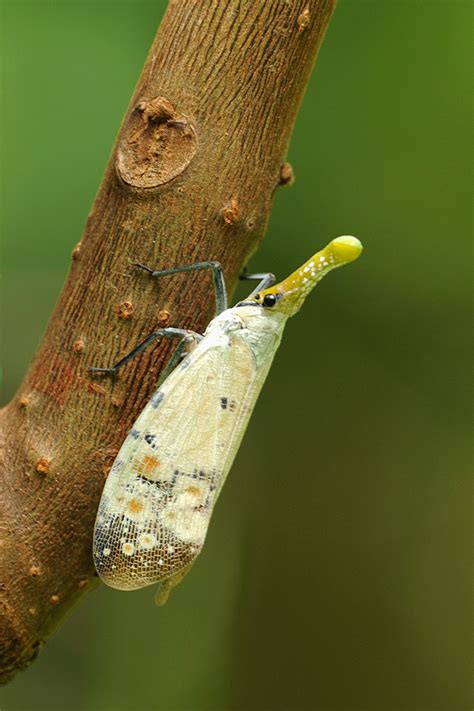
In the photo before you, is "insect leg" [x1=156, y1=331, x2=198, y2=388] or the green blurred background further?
the green blurred background

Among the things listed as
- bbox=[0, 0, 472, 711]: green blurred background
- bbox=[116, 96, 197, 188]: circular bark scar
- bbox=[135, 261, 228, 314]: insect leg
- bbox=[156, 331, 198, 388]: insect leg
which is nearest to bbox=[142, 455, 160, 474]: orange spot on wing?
bbox=[156, 331, 198, 388]: insect leg

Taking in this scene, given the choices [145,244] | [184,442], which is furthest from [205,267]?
[184,442]

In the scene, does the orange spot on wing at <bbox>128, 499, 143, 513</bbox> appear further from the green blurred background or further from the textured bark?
the green blurred background

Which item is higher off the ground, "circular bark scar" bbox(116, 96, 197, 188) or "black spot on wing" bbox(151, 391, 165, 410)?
"circular bark scar" bbox(116, 96, 197, 188)

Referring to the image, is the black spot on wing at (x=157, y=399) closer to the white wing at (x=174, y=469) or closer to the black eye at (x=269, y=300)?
the white wing at (x=174, y=469)

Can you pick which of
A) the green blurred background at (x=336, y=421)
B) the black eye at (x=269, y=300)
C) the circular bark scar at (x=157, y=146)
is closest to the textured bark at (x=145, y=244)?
the circular bark scar at (x=157, y=146)

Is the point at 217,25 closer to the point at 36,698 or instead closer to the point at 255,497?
the point at 255,497

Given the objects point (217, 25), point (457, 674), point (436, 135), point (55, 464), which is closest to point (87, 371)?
point (55, 464)
